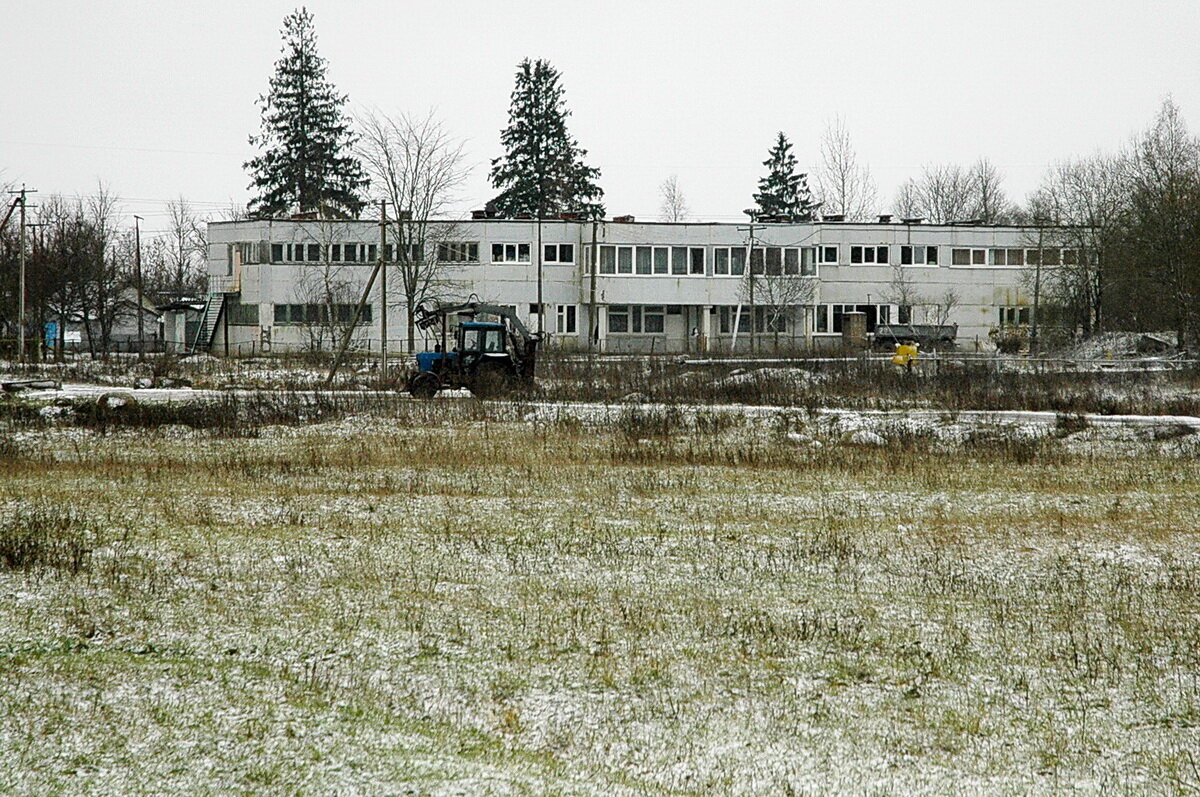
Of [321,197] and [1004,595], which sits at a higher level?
[321,197]

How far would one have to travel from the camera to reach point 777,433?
2205 centimetres

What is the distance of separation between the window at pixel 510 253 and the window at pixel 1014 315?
81.1 ft

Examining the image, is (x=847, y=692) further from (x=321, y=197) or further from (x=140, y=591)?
(x=321, y=197)

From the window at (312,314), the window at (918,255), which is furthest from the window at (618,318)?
the window at (918,255)

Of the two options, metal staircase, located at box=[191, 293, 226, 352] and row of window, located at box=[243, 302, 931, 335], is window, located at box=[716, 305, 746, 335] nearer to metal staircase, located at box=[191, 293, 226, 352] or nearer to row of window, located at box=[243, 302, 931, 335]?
row of window, located at box=[243, 302, 931, 335]

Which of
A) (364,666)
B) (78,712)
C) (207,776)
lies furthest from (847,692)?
(78,712)

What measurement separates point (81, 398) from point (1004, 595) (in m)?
21.9

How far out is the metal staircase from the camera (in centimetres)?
5991

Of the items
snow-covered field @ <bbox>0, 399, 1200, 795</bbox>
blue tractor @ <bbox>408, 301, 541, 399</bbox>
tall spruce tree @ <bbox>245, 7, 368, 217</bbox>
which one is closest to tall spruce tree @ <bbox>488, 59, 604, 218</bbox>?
tall spruce tree @ <bbox>245, 7, 368, 217</bbox>

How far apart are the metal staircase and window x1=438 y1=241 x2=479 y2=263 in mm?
11160

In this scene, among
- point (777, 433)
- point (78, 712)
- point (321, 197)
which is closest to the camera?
point (78, 712)

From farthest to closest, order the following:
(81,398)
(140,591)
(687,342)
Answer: (687,342), (81,398), (140,591)

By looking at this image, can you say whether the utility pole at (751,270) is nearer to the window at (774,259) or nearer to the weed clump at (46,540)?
the window at (774,259)

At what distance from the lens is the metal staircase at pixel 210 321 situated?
2359 inches
